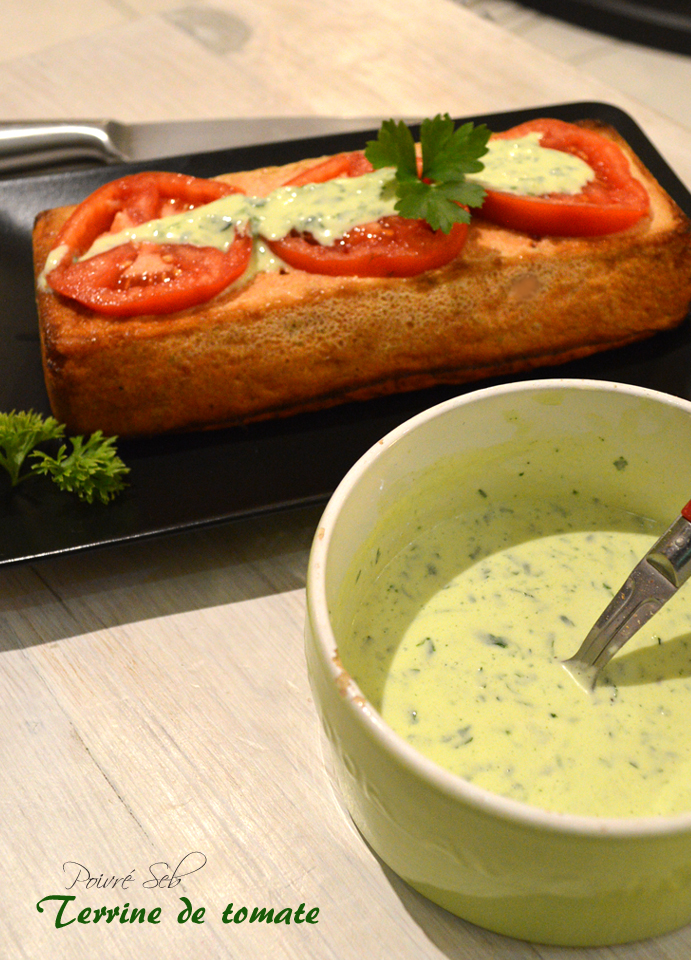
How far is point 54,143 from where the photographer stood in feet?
6.49

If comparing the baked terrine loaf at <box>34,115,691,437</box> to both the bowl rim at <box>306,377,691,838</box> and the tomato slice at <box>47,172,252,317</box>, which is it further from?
the bowl rim at <box>306,377,691,838</box>

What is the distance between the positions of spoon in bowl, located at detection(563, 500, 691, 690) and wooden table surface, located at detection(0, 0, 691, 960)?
30 centimetres

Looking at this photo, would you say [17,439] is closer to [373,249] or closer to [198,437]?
[198,437]

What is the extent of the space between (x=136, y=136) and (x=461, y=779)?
186 centimetres

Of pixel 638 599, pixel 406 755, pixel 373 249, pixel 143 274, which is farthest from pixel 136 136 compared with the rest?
pixel 406 755

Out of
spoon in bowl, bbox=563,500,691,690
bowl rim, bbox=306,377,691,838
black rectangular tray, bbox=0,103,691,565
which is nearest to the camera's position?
bowl rim, bbox=306,377,691,838

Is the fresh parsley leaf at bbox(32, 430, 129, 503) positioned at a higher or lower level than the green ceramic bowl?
lower

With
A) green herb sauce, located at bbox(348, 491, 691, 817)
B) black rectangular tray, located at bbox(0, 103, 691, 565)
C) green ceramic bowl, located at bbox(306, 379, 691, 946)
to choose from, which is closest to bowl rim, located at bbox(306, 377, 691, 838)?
green ceramic bowl, located at bbox(306, 379, 691, 946)

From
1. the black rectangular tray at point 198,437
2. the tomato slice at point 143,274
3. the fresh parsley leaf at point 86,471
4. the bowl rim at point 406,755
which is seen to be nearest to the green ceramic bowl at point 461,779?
the bowl rim at point 406,755

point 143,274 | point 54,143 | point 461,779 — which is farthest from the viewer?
point 54,143

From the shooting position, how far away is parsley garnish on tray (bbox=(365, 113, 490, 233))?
4.91 ft

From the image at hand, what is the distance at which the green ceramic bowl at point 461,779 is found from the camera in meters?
0.66

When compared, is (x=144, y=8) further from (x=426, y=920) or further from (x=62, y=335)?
(x=426, y=920)

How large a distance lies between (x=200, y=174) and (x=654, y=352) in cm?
105
